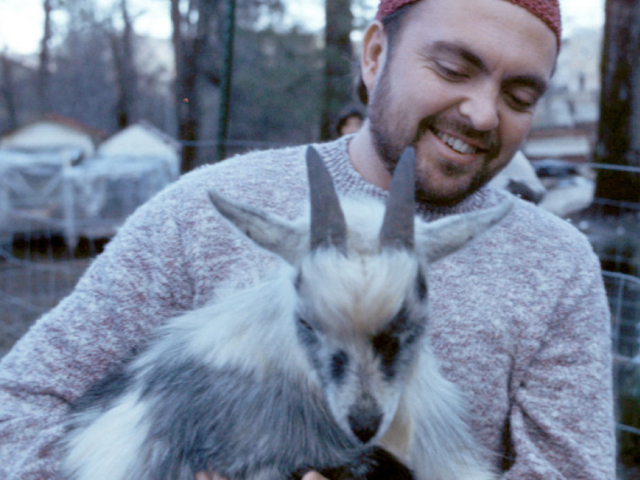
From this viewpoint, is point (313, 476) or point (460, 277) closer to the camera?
point (313, 476)

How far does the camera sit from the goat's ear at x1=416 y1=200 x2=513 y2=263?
181cm

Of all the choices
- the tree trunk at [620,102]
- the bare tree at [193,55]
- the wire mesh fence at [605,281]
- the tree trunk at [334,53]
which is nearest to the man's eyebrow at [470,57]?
the wire mesh fence at [605,281]

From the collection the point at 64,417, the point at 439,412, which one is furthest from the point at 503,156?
the point at 64,417

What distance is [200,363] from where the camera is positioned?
2025mm

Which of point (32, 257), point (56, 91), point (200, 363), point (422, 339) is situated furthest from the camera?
point (56, 91)

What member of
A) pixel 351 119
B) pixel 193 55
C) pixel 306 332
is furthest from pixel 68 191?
pixel 306 332

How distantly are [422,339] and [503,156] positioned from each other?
94 cm

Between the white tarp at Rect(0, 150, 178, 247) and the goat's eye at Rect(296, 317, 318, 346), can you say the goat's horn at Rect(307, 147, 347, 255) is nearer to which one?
the goat's eye at Rect(296, 317, 318, 346)

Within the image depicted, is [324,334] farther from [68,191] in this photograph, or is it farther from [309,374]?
[68,191]

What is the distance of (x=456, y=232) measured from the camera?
71.9 inches

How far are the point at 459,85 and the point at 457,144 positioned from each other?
21 centimetres

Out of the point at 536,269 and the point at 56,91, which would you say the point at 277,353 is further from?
the point at 56,91

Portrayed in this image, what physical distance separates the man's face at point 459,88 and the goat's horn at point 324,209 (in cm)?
74

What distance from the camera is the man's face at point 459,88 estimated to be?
224 centimetres
